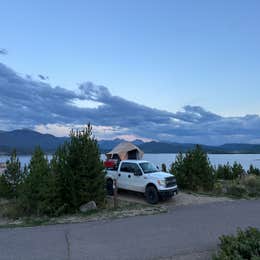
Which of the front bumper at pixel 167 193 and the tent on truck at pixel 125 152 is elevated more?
the tent on truck at pixel 125 152

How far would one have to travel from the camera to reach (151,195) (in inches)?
544

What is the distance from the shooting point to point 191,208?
1218cm

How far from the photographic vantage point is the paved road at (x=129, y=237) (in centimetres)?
614

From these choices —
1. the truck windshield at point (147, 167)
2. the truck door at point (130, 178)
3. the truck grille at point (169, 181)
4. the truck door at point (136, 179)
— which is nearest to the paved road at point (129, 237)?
the truck grille at point (169, 181)

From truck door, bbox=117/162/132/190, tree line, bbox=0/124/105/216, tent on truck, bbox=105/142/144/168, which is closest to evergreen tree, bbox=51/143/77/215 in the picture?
tree line, bbox=0/124/105/216

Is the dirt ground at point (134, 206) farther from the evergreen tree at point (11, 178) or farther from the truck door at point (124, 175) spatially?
the evergreen tree at point (11, 178)

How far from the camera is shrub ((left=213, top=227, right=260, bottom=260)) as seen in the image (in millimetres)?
4574

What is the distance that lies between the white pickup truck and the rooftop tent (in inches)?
383

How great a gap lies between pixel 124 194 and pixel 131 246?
9.78 m

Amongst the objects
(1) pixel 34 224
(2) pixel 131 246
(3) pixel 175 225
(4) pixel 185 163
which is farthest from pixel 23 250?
(4) pixel 185 163

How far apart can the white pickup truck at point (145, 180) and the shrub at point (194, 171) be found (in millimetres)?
3657

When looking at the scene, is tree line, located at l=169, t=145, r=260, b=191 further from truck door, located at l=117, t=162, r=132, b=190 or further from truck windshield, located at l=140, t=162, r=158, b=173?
truck door, located at l=117, t=162, r=132, b=190

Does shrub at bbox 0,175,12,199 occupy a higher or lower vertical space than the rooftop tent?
lower

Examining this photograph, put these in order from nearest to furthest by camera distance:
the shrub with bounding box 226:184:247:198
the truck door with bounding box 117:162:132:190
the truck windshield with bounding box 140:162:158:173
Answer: the truck windshield with bounding box 140:162:158:173, the truck door with bounding box 117:162:132:190, the shrub with bounding box 226:184:247:198
